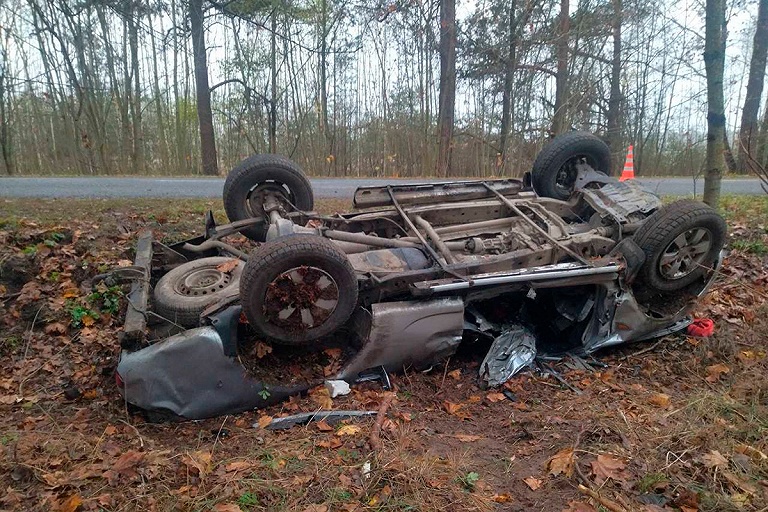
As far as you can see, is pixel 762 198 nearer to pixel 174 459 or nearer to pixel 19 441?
pixel 174 459

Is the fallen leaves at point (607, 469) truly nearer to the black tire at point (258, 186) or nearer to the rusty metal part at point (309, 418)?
the rusty metal part at point (309, 418)

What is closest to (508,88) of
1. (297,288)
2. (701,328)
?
(701,328)

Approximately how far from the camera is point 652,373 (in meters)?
4.13

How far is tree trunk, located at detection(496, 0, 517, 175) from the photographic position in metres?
14.4

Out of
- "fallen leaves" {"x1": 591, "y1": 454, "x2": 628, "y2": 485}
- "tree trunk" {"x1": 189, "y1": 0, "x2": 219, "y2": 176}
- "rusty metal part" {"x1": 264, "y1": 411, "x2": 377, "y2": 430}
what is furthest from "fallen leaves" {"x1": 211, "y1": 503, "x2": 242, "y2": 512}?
"tree trunk" {"x1": 189, "y1": 0, "x2": 219, "y2": 176}

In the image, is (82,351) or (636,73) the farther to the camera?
(636,73)

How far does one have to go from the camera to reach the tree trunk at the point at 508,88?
565 inches

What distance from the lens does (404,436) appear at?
306 centimetres

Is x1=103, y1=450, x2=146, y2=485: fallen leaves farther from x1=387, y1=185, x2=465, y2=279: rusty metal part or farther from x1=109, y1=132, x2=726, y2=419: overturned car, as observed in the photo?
x1=387, y1=185, x2=465, y2=279: rusty metal part

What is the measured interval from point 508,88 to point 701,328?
12120mm

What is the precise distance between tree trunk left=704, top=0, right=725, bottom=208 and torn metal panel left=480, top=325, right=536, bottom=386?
148 inches

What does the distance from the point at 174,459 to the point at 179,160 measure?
16.9 metres

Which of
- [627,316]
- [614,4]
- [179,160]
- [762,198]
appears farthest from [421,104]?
[627,316]

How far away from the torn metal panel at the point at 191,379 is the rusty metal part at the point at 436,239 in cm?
166
